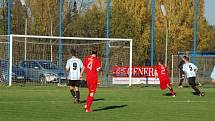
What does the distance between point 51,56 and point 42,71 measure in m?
2.14

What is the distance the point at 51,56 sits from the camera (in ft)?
115

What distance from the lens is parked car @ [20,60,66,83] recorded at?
1297 inches

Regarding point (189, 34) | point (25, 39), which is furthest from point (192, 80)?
point (189, 34)

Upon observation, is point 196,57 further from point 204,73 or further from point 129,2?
point 129,2

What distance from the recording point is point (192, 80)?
86.7ft

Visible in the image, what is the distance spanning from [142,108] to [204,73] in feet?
76.8

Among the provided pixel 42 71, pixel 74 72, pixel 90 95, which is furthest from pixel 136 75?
pixel 90 95

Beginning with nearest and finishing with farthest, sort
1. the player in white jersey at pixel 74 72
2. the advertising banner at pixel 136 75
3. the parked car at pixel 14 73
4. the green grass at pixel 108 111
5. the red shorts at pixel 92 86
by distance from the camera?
the green grass at pixel 108 111 → the red shorts at pixel 92 86 → the player in white jersey at pixel 74 72 → the parked car at pixel 14 73 → the advertising banner at pixel 136 75

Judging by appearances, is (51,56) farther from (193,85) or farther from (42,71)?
(193,85)

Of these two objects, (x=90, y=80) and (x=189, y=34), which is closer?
(x=90, y=80)

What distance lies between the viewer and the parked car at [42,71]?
108 ft

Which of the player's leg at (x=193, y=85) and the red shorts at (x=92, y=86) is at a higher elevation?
the red shorts at (x=92, y=86)

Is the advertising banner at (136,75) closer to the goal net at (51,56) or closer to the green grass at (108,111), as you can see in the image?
the goal net at (51,56)

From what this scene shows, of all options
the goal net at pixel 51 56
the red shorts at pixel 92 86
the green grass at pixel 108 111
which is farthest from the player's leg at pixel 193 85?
the red shorts at pixel 92 86
